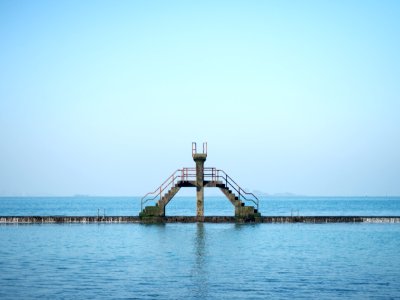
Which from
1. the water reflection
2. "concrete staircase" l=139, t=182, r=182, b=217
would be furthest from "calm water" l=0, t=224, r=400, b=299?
"concrete staircase" l=139, t=182, r=182, b=217

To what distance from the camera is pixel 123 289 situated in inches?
1157

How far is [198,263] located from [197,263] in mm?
63

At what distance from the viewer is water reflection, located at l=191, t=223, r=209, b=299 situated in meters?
29.1

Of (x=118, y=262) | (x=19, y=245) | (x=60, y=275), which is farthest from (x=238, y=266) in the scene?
(x=19, y=245)

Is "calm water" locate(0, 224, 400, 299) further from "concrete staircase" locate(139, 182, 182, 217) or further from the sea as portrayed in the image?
"concrete staircase" locate(139, 182, 182, 217)

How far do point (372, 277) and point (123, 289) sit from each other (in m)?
13.5

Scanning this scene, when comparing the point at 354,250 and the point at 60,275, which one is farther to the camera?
the point at 354,250

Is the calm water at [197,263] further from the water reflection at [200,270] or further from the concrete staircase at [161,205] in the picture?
the concrete staircase at [161,205]

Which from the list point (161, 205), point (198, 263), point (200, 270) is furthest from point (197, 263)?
point (161, 205)

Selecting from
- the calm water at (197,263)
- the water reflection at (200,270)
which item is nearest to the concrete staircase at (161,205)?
the calm water at (197,263)

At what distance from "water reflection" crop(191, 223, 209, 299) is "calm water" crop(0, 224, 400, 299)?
0.05 meters

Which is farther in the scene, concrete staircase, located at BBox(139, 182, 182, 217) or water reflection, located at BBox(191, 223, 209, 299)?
concrete staircase, located at BBox(139, 182, 182, 217)

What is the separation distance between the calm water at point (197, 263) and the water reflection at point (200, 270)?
0.16ft

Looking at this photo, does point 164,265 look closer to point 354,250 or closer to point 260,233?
point 354,250
